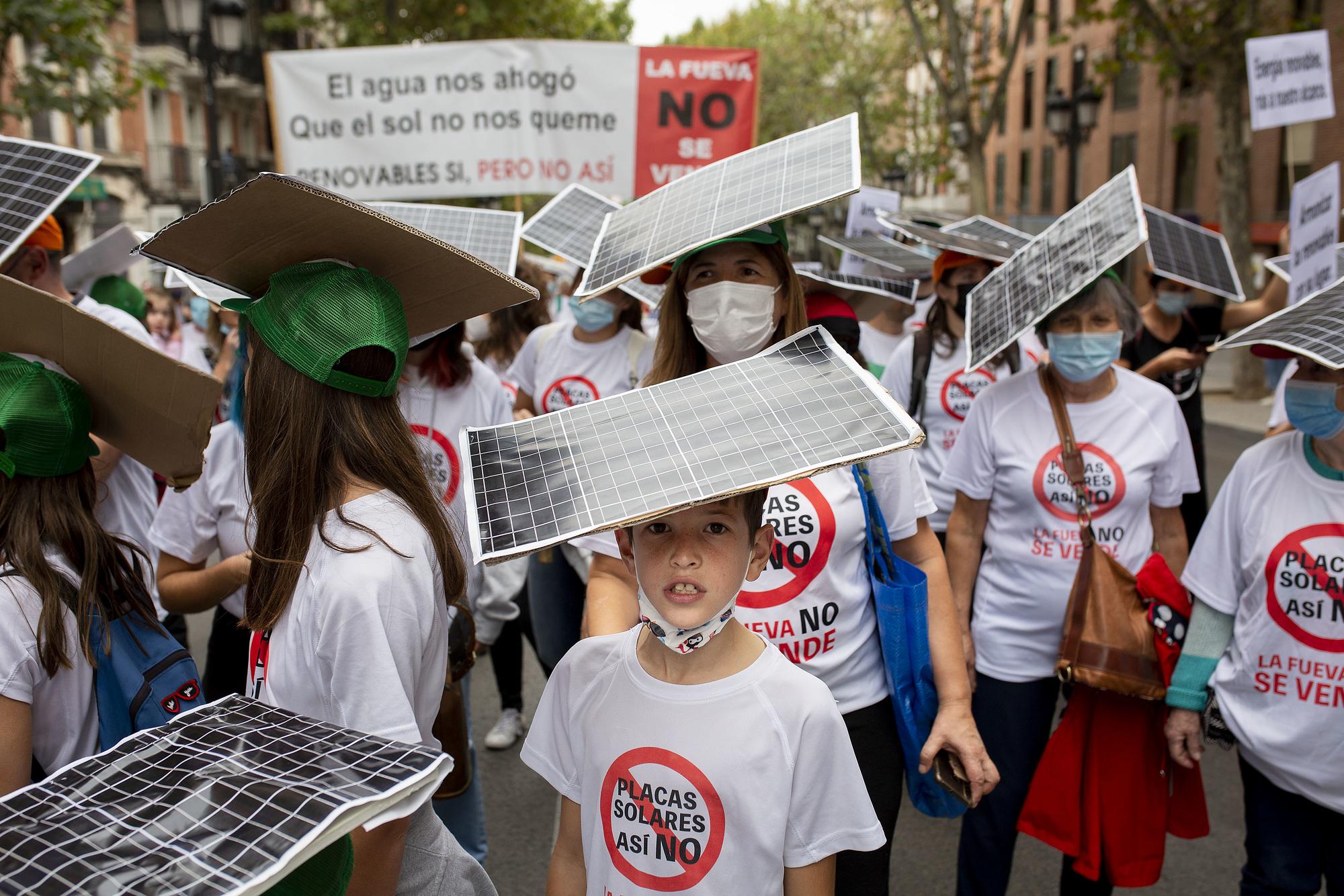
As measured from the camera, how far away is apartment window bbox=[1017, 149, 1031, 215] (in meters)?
42.5

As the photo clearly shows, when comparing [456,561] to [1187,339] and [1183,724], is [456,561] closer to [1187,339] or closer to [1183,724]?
[1183,724]

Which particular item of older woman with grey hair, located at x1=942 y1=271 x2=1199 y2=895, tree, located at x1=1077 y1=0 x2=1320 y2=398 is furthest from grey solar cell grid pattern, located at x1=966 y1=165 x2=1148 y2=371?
tree, located at x1=1077 y1=0 x2=1320 y2=398

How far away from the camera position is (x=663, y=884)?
5.84 ft

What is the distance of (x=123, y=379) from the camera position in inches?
86.5

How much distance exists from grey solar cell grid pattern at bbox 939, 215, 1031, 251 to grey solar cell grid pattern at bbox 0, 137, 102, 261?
3.49m

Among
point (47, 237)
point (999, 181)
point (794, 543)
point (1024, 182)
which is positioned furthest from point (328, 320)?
point (999, 181)

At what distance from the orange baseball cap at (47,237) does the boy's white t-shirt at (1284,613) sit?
12.4 feet

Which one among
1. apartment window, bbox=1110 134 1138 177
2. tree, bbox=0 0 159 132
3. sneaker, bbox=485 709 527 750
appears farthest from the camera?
apartment window, bbox=1110 134 1138 177

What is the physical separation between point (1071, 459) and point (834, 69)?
32.8 m

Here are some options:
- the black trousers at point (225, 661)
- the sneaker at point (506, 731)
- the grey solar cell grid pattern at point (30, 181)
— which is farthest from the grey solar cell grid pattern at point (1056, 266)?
the sneaker at point (506, 731)

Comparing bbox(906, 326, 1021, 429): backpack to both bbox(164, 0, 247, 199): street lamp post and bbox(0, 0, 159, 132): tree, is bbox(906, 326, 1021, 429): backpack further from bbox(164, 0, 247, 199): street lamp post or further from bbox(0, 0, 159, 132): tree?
bbox(164, 0, 247, 199): street lamp post

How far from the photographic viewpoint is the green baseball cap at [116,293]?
6.16 metres

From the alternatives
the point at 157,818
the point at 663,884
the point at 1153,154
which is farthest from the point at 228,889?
the point at 1153,154

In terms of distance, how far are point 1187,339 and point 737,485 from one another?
203 inches
